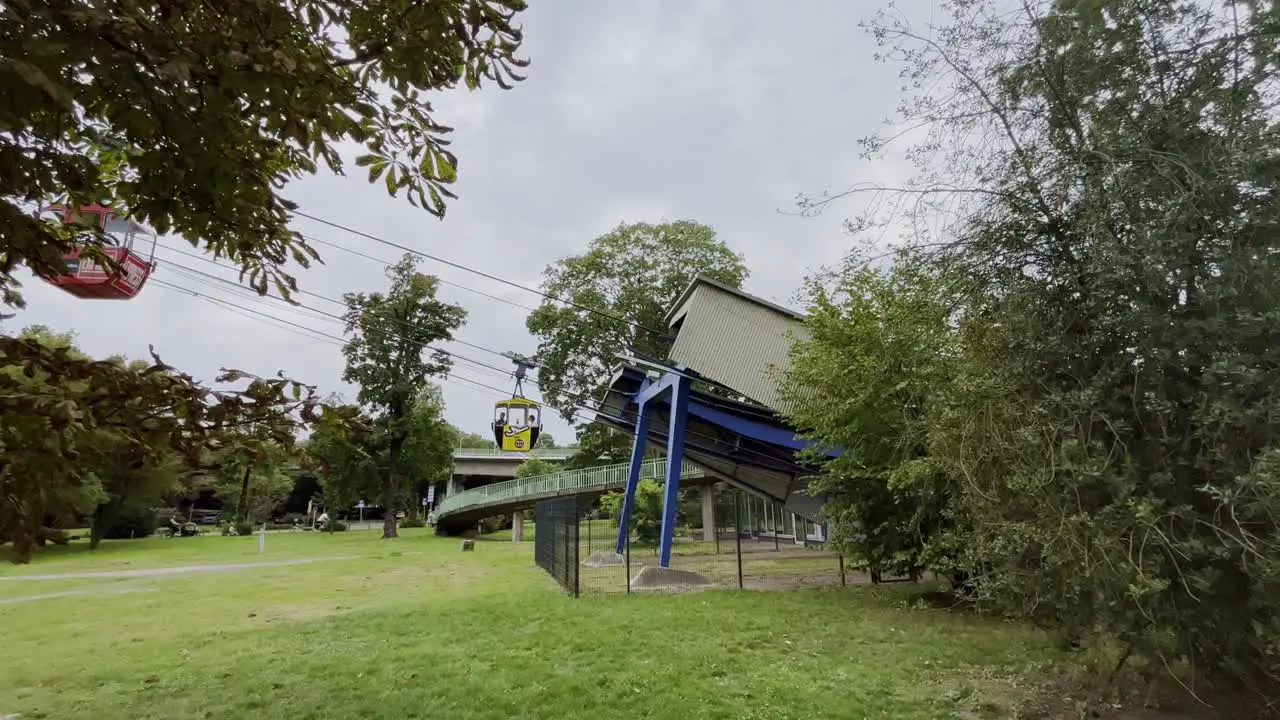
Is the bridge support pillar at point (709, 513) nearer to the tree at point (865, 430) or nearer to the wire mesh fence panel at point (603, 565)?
the wire mesh fence panel at point (603, 565)

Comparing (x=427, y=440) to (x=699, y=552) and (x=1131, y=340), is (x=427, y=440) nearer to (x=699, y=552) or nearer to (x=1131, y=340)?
(x=699, y=552)

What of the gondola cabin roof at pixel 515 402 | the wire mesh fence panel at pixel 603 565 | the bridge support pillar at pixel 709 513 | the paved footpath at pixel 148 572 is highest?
the gondola cabin roof at pixel 515 402

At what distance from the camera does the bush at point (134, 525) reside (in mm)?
32750

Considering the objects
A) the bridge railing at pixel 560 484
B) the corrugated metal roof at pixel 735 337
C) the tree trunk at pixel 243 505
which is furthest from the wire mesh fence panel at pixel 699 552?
the tree trunk at pixel 243 505

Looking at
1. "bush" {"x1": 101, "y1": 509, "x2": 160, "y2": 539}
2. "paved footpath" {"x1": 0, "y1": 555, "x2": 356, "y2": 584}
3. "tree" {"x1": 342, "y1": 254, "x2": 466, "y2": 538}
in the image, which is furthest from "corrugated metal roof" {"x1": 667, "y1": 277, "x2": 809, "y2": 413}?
"bush" {"x1": 101, "y1": 509, "x2": 160, "y2": 539}

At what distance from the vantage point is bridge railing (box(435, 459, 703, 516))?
29.2 m

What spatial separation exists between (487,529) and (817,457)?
123ft

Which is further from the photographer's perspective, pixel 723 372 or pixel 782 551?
pixel 782 551

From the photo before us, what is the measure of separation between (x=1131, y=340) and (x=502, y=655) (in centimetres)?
628

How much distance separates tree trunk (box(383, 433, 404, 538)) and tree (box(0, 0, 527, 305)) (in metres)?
36.3

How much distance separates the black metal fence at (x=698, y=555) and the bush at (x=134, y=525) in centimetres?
2273

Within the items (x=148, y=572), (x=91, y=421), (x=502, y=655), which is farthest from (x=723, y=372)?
(x=148, y=572)

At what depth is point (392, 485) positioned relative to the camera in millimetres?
37312

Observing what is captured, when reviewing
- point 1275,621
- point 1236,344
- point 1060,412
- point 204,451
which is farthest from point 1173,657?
point 204,451
